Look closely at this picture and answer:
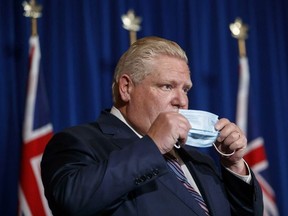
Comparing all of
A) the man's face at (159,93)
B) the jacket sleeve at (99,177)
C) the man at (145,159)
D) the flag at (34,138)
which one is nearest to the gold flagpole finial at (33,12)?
the flag at (34,138)

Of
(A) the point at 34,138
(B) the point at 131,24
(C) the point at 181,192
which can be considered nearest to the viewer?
(C) the point at 181,192

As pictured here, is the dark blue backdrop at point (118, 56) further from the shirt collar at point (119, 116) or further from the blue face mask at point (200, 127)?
the blue face mask at point (200, 127)

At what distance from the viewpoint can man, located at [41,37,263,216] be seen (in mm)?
1113

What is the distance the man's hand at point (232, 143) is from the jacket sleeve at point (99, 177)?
12.3 inches

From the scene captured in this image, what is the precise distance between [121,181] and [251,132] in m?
1.90

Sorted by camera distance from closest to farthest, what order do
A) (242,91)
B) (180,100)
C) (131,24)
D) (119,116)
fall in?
(180,100), (119,116), (131,24), (242,91)

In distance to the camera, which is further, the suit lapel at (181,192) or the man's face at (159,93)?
the man's face at (159,93)

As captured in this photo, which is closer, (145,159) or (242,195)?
(145,159)

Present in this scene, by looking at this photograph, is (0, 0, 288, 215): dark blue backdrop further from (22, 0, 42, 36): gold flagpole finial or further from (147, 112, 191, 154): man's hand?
(147, 112, 191, 154): man's hand

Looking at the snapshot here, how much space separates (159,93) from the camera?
1426 mm

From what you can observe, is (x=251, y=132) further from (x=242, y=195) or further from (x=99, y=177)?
(x=99, y=177)

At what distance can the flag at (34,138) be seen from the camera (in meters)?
2.24

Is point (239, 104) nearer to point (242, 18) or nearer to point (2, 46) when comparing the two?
point (242, 18)

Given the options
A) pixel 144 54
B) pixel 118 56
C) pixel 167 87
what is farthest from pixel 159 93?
pixel 118 56
